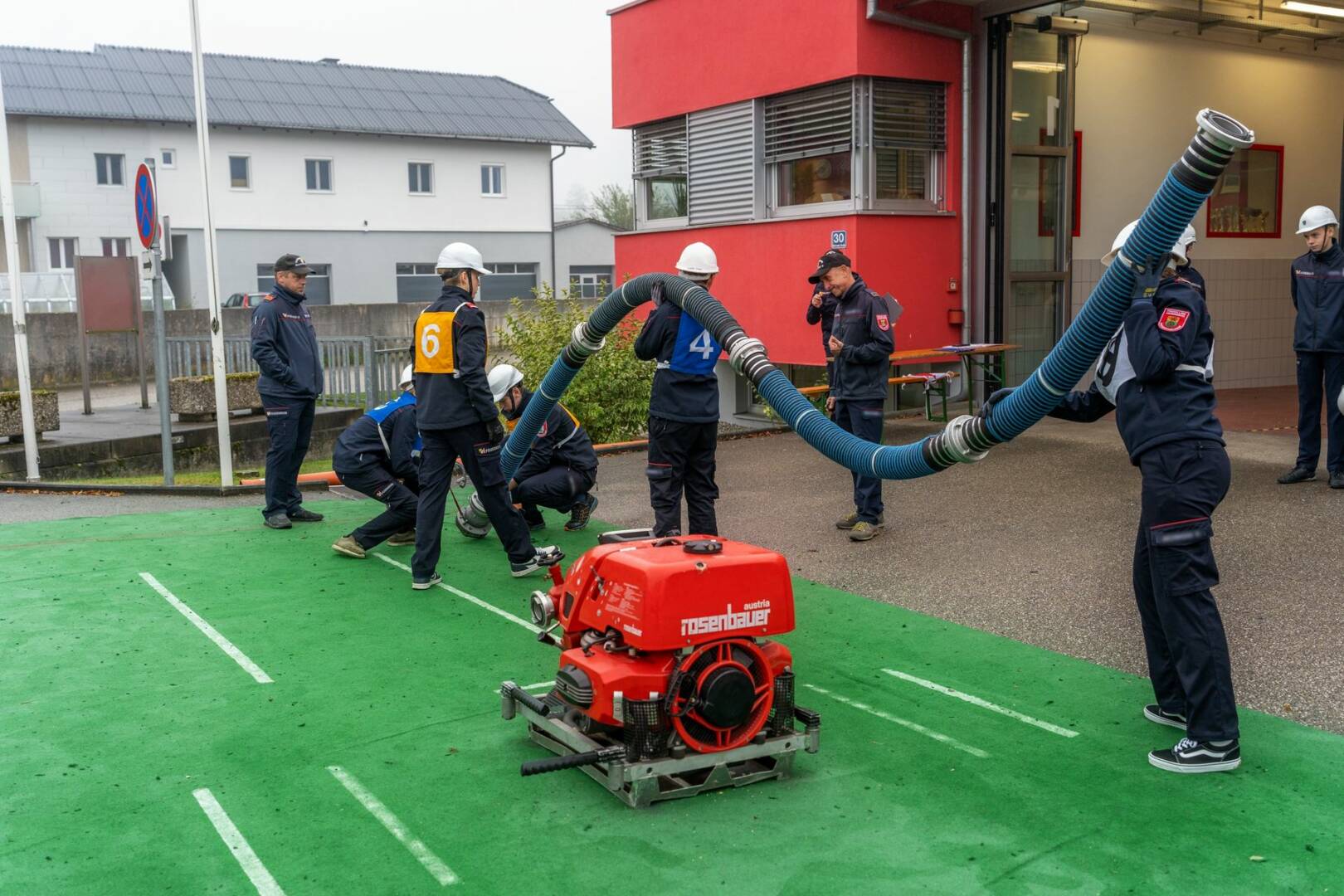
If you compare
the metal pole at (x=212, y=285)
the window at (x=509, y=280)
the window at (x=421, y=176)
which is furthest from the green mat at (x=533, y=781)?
the window at (x=421, y=176)

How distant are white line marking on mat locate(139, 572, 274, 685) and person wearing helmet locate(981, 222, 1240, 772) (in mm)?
3914

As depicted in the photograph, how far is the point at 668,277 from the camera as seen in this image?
646 centimetres

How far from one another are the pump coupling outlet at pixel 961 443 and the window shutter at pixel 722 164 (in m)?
9.94

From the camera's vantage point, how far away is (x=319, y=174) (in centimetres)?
4059

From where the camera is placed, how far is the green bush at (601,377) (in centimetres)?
1324

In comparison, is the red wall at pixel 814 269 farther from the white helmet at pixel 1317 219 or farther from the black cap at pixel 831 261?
the white helmet at pixel 1317 219

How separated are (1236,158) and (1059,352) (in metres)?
12.9

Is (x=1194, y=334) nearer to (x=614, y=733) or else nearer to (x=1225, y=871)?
(x=1225, y=871)

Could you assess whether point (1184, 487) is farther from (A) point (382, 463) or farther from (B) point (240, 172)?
(B) point (240, 172)

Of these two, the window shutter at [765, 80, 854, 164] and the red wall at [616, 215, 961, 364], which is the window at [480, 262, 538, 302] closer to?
the red wall at [616, 215, 961, 364]

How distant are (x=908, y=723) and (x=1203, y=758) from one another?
3.67 feet

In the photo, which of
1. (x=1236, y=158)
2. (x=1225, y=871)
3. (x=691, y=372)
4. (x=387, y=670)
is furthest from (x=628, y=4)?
(x=1225, y=871)

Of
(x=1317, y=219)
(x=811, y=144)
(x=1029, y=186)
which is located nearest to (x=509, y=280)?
(x=811, y=144)

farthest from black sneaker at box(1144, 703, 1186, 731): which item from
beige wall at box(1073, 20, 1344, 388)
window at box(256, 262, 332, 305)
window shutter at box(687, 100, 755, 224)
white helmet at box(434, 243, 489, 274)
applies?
window at box(256, 262, 332, 305)
